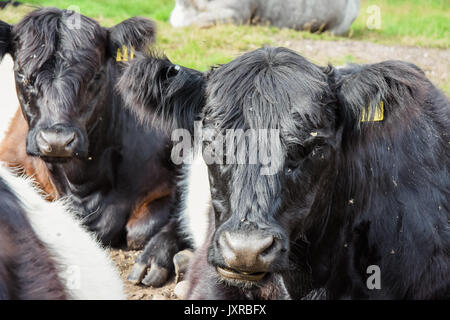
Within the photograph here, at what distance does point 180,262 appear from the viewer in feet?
16.1

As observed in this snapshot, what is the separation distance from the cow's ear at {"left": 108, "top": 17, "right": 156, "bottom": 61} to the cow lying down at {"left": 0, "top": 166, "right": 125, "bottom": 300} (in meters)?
2.45

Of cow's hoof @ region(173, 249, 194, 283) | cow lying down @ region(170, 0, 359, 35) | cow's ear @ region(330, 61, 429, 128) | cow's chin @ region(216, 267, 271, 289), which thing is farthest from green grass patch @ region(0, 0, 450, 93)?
cow's chin @ region(216, 267, 271, 289)

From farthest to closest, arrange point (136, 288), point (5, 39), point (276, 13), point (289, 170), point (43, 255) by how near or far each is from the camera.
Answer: point (276, 13)
point (5, 39)
point (136, 288)
point (289, 170)
point (43, 255)

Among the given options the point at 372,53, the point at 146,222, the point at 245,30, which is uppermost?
the point at 245,30

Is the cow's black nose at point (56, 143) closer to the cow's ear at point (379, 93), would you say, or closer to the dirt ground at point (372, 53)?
the cow's ear at point (379, 93)

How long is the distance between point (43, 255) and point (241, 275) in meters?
0.88

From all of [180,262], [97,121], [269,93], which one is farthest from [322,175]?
[97,121]

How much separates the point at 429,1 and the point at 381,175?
1345cm

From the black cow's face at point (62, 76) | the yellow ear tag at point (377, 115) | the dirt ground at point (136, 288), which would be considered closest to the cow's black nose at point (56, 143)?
the black cow's face at point (62, 76)

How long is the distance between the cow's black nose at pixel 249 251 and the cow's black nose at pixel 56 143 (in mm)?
2189

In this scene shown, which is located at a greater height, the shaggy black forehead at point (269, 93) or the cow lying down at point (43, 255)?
the shaggy black forehead at point (269, 93)

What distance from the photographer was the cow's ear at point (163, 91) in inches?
142

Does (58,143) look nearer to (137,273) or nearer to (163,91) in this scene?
(137,273)

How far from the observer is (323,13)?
13.4 m
